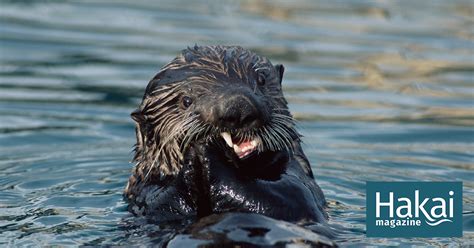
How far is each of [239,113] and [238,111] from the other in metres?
0.01

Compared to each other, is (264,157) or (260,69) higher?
(260,69)

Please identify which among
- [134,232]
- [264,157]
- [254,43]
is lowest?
[134,232]

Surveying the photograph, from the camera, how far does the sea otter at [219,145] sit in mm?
5844

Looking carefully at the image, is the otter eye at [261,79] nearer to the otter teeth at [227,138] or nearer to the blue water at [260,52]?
the otter teeth at [227,138]

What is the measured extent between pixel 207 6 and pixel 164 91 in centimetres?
970

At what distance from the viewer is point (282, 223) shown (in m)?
5.34

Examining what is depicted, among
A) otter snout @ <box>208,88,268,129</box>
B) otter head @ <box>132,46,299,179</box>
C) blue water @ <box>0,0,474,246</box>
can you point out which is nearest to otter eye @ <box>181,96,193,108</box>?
otter head @ <box>132,46,299,179</box>

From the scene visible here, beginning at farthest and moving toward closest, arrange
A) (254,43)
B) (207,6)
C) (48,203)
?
(207,6), (254,43), (48,203)

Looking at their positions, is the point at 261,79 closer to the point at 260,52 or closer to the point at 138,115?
the point at 138,115

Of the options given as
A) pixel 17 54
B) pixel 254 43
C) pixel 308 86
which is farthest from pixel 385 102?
pixel 17 54

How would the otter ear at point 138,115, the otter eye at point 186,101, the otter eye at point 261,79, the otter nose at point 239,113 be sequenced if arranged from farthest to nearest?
1. the otter ear at point 138,115
2. the otter eye at point 261,79
3. the otter eye at point 186,101
4. the otter nose at point 239,113

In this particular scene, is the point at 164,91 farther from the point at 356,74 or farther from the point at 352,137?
the point at 356,74

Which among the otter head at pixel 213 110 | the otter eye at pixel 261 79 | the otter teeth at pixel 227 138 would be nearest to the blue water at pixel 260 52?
the otter head at pixel 213 110

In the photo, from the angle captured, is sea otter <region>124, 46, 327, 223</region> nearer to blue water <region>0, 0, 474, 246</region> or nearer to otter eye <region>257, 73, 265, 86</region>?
otter eye <region>257, 73, 265, 86</region>
